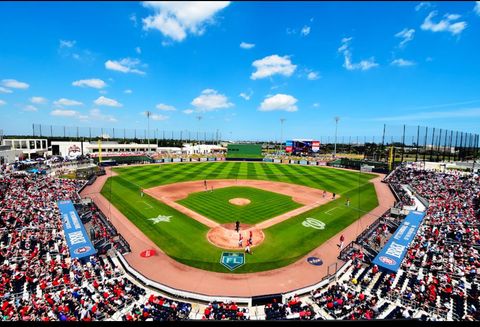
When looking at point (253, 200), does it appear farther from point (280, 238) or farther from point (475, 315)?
point (475, 315)

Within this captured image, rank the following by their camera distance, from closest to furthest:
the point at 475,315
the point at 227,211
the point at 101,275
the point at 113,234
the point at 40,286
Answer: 1. the point at 475,315
2. the point at 40,286
3. the point at 101,275
4. the point at 113,234
5. the point at 227,211

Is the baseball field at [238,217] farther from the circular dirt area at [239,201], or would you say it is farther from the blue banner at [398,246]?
the blue banner at [398,246]

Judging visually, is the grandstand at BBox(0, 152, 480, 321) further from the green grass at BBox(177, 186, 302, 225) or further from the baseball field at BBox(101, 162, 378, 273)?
the green grass at BBox(177, 186, 302, 225)

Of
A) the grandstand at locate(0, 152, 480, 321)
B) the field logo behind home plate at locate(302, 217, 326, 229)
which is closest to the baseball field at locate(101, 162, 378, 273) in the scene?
the field logo behind home plate at locate(302, 217, 326, 229)

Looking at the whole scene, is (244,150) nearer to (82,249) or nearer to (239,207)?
(239,207)

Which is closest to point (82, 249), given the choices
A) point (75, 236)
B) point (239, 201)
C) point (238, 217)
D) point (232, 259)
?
point (75, 236)

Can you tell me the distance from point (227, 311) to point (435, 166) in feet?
203

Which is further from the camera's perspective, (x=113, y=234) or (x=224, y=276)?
(x=113, y=234)

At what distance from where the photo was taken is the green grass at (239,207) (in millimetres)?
28062

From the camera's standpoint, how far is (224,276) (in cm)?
1720

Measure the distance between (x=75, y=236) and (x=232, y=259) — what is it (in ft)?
40.7

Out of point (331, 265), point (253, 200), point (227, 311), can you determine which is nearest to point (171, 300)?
point (227, 311)

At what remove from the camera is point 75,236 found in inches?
784

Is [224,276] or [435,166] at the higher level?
→ [435,166]
